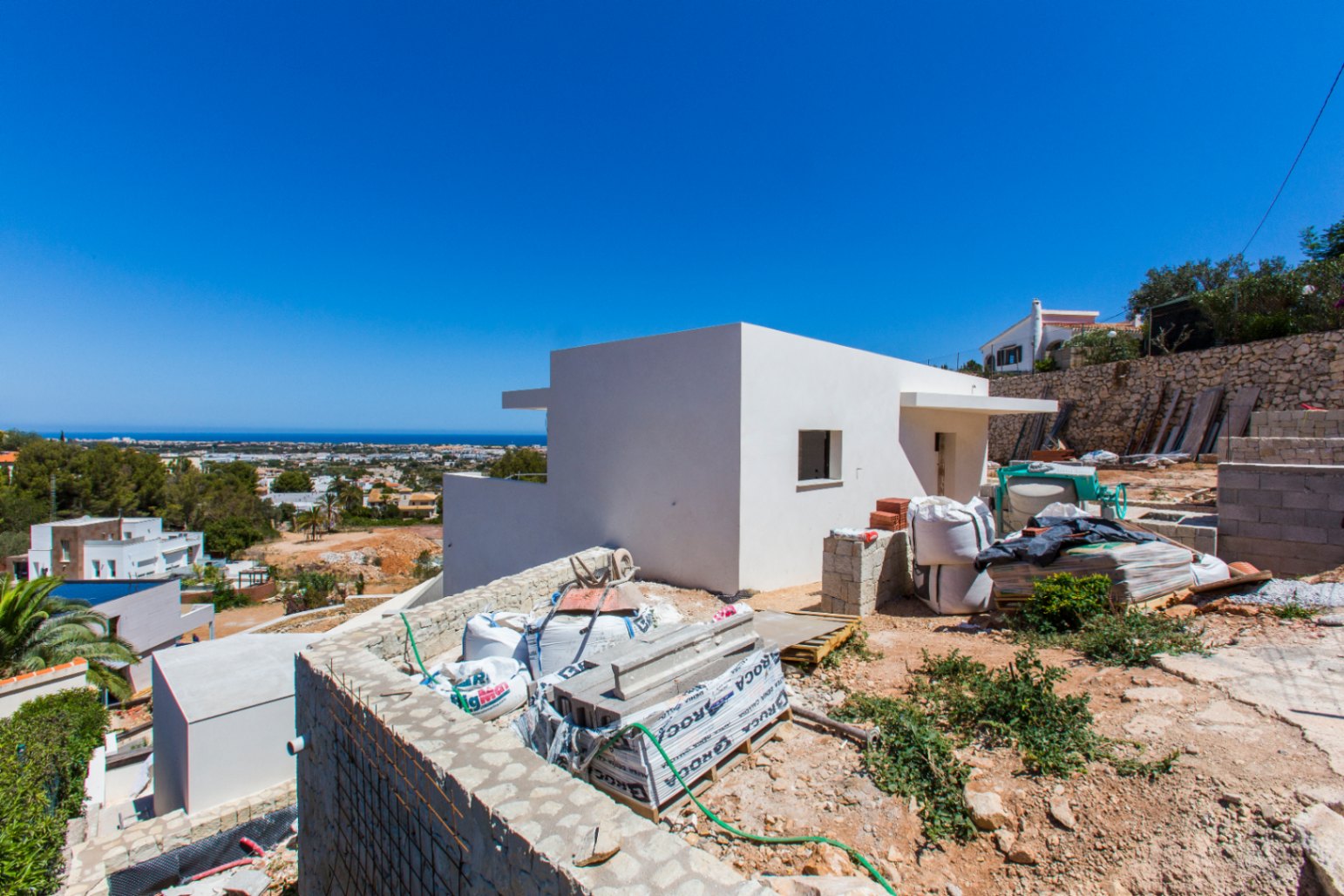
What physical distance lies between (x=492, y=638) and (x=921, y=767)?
4212 mm

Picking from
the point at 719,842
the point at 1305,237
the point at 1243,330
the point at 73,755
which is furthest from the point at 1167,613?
the point at 1305,237

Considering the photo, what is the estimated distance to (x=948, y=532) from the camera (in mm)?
6617

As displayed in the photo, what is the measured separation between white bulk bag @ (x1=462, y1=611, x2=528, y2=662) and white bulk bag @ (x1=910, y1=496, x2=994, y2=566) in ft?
A: 15.1

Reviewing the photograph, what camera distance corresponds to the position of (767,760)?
12.0 ft

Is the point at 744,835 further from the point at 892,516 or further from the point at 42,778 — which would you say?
the point at 42,778

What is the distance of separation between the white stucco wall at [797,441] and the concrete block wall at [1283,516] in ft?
15.5

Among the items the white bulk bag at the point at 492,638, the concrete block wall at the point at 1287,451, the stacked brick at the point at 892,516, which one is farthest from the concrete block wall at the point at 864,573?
the concrete block wall at the point at 1287,451

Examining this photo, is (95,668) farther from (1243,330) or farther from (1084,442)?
(1243,330)

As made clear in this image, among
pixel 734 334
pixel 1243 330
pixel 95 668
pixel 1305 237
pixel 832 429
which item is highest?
pixel 1305 237

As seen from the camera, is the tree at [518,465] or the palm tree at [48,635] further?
the tree at [518,465]

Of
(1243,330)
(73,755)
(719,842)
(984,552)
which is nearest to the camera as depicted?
(719,842)

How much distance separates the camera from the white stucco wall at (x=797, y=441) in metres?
8.49

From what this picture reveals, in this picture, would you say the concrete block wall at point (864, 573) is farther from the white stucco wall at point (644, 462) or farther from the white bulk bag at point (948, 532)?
the white stucco wall at point (644, 462)

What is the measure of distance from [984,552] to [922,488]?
5.95 metres
